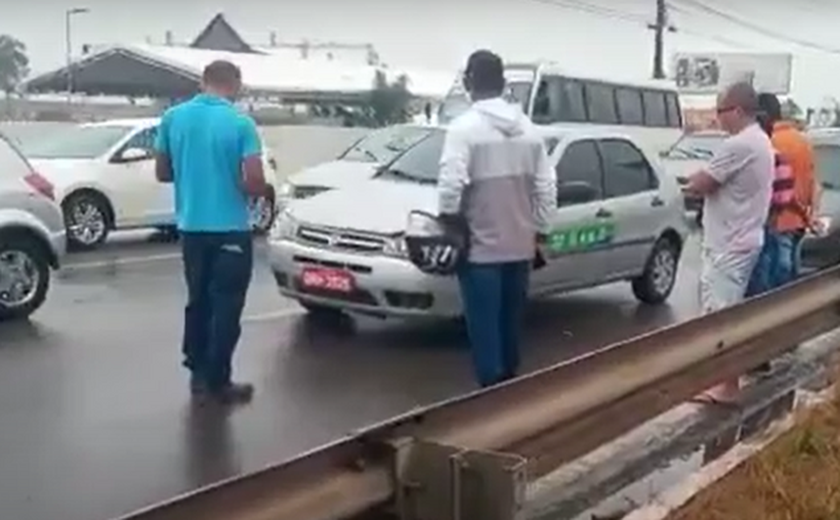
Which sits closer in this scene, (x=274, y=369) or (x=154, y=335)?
(x=274, y=369)

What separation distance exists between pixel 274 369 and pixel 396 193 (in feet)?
6.95

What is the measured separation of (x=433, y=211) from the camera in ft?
32.9

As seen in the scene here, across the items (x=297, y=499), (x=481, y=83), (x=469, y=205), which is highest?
(x=481, y=83)

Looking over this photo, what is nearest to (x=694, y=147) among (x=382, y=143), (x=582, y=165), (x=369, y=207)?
(x=382, y=143)

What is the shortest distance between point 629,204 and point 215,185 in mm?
5426

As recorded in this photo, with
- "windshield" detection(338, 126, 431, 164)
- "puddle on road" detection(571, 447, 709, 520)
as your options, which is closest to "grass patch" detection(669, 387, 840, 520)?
"puddle on road" detection(571, 447, 709, 520)

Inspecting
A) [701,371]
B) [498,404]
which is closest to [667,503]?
[498,404]

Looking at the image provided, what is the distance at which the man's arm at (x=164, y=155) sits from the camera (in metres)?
7.91

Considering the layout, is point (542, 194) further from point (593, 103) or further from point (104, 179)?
point (593, 103)

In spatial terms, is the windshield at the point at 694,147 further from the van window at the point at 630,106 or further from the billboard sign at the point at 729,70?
the billboard sign at the point at 729,70

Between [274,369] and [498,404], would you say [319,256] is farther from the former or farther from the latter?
[498,404]

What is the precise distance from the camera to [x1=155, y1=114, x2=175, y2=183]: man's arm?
25.9 ft

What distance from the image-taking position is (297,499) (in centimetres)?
392

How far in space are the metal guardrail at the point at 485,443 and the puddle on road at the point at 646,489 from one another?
23cm
